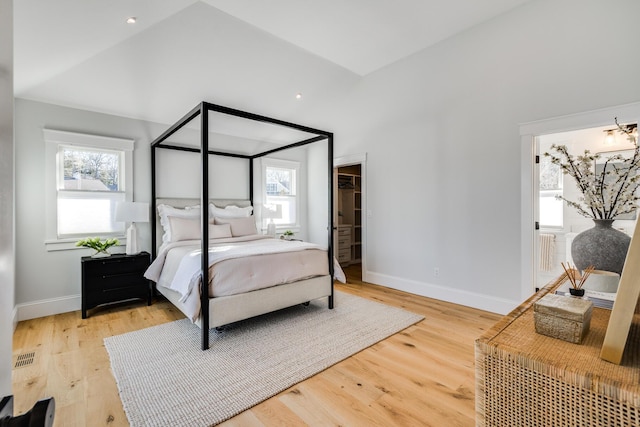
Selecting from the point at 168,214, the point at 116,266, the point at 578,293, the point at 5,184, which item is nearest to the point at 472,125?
the point at 578,293

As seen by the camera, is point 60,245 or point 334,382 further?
point 60,245

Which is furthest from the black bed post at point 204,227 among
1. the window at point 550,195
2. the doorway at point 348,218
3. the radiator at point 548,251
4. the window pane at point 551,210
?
the window pane at point 551,210

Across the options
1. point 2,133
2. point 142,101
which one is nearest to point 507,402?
point 2,133

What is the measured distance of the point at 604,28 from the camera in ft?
8.30

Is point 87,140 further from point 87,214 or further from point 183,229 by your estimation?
point 183,229

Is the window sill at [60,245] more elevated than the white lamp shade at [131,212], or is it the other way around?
the white lamp shade at [131,212]

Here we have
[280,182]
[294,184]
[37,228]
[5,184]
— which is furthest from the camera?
[294,184]

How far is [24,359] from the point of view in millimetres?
2332

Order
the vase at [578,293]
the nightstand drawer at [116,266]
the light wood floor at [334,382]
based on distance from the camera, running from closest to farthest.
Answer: the vase at [578,293]
the light wood floor at [334,382]
the nightstand drawer at [116,266]

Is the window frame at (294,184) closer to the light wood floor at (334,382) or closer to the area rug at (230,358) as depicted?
the area rug at (230,358)

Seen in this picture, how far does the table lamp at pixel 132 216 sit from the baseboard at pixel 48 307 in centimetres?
79

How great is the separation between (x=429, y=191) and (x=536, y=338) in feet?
10.4

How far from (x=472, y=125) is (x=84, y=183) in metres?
4.72

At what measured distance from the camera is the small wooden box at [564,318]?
0.85 metres
